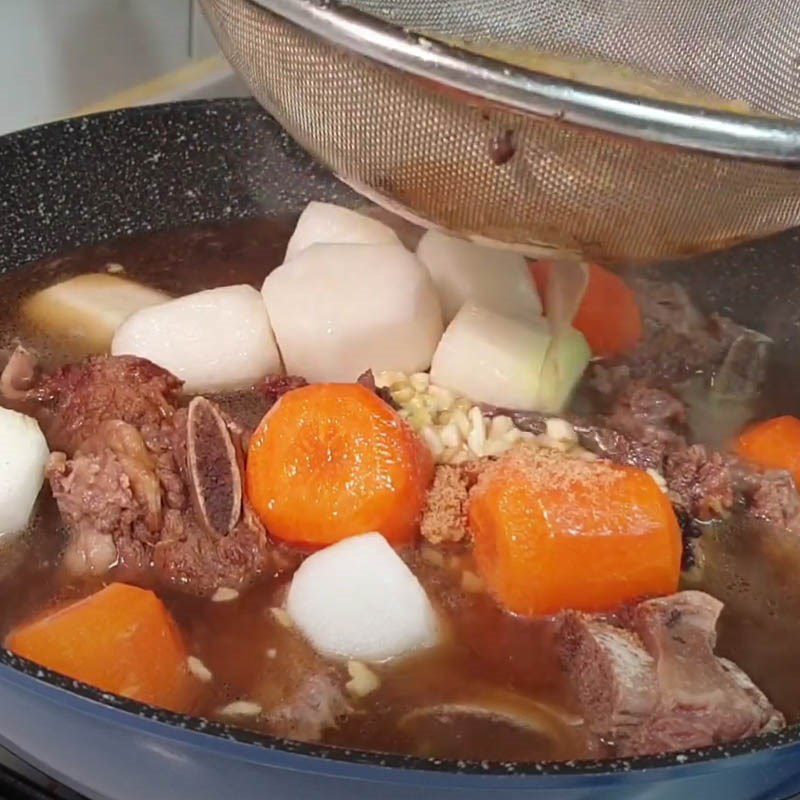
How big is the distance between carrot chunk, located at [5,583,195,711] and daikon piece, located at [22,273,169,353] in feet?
1.34

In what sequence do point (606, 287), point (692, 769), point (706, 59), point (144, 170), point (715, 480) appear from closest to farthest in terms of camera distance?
point (692, 769) → point (715, 480) → point (706, 59) → point (606, 287) → point (144, 170)

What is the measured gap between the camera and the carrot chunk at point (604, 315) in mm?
1297

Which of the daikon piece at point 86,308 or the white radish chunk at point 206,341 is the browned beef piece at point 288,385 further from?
the daikon piece at point 86,308

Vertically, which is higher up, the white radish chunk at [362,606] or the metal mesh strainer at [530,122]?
the metal mesh strainer at [530,122]

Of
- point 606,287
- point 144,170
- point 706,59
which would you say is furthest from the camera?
point 144,170

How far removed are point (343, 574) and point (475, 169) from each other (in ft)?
1.14

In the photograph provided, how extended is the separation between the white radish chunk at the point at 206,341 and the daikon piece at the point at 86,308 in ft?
0.20

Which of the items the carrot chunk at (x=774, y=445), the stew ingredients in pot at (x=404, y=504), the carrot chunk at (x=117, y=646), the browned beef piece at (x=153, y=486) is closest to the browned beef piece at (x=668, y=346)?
the stew ingredients in pot at (x=404, y=504)

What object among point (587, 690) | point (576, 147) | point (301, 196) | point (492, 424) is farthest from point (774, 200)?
point (301, 196)

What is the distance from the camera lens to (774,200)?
98 centimetres

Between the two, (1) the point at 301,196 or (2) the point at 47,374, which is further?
(1) the point at 301,196

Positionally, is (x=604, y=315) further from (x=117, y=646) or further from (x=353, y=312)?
(x=117, y=646)

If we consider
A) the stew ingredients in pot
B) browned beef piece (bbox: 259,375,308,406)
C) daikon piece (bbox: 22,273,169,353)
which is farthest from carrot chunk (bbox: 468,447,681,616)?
daikon piece (bbox: 22,273,169,353)

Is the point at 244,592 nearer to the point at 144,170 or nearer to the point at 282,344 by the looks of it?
the point at 282,344
